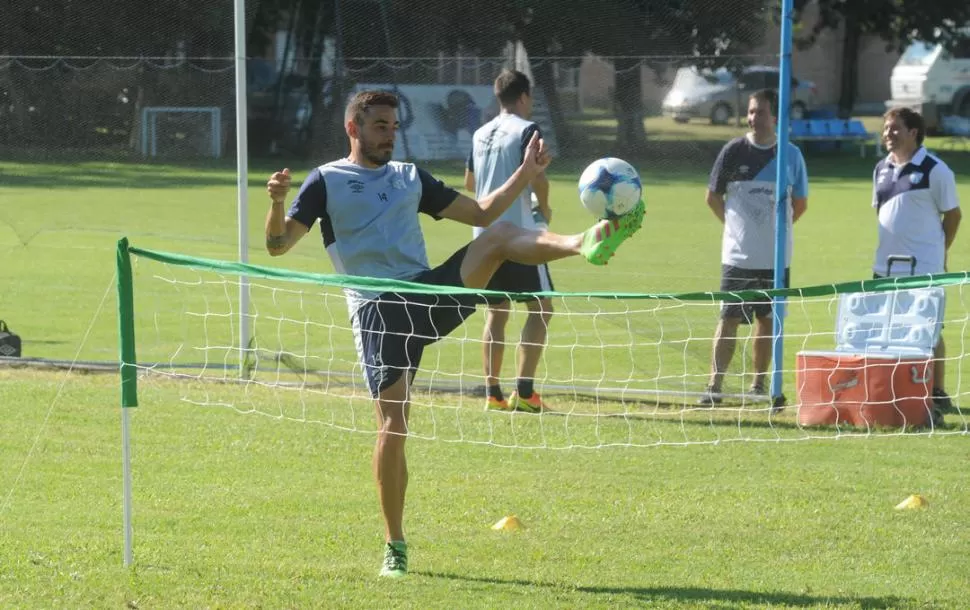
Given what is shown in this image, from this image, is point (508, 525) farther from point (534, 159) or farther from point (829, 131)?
point (829, 131)

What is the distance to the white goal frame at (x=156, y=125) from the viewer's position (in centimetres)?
1187

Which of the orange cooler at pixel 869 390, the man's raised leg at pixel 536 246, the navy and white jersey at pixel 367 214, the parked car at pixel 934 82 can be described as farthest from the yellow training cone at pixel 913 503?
the parked car at pixel 934 82

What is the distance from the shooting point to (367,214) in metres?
6.38

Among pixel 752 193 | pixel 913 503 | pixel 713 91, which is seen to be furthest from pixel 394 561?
pixel 713 91

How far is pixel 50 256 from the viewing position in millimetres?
17500

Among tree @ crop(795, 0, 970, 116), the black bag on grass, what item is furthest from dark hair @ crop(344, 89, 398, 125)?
tree @ crop(795, 0, 970, 116)

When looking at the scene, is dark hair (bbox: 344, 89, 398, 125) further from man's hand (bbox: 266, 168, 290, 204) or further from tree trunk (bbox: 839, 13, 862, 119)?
tree trunk (bbox: 839, 13, 862, 119)

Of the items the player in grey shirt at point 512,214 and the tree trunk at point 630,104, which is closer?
the player in grey shirt at point 512,214

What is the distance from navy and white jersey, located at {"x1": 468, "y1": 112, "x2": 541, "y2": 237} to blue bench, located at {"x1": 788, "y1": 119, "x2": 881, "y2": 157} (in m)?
25.0

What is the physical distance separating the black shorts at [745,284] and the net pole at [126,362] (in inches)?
200

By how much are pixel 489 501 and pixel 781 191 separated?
11.7 feet

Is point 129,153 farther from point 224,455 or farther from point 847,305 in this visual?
point 847,305

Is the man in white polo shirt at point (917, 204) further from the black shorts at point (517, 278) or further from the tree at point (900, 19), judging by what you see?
the tree at point (900, 19)

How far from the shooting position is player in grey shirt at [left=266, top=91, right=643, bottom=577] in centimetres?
616
